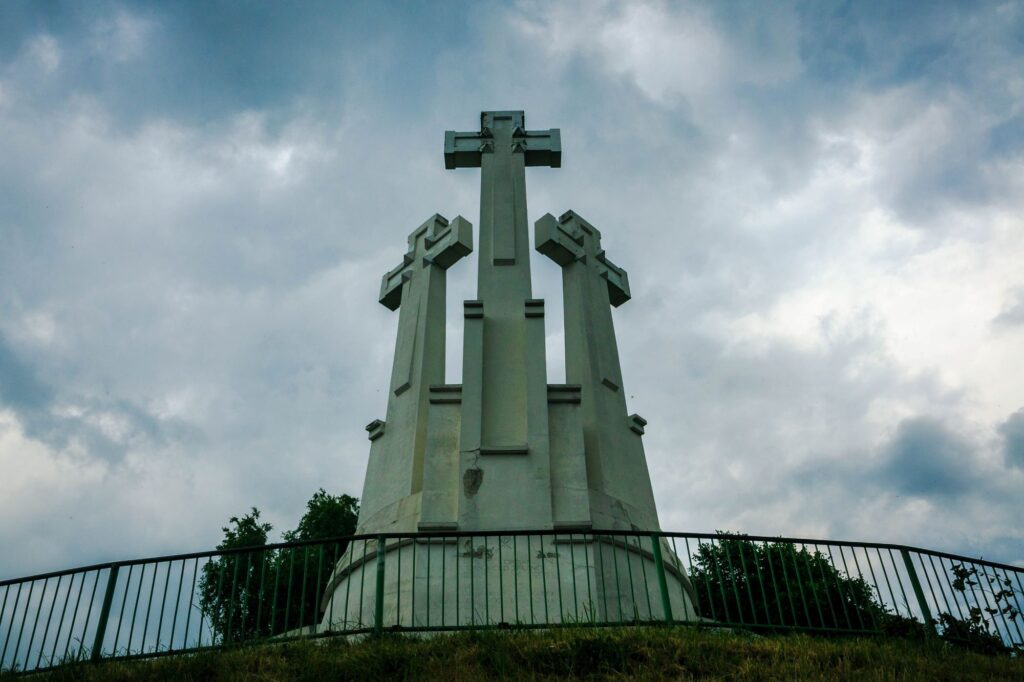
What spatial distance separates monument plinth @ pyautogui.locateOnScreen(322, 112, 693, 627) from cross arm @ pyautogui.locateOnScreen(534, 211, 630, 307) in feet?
0.10

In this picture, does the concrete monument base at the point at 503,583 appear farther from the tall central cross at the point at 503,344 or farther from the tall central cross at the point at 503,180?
the tall central cross at the point at 503,180

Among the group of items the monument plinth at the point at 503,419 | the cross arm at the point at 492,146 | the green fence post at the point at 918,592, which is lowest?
the green fence post at the point at 918,592

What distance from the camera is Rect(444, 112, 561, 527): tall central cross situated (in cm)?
1062

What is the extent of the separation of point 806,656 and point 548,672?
7.18ft

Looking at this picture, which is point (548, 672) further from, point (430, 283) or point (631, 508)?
point (430, 283)

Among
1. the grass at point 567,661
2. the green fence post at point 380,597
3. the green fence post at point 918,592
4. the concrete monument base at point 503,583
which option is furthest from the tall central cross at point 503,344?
the green fence post at point 918,592

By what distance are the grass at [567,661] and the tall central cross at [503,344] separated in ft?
10.1

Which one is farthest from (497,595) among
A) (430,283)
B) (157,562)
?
(430,283)

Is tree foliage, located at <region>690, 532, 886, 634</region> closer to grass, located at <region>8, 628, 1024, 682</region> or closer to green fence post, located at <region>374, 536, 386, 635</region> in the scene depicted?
grass, located at <region>8, 628, 1024, 682</region>

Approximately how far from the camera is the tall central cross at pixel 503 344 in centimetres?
1062

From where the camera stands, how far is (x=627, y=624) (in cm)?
789

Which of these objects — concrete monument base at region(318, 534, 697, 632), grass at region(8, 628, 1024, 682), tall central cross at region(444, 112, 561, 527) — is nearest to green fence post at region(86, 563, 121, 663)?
grass at region(8, 628, 1024, 682)

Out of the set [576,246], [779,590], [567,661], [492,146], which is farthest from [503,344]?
[779,590]

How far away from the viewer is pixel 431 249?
14070mm
